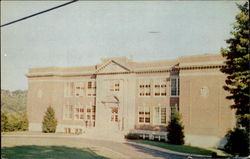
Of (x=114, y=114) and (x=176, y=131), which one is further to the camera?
(x=114, y=114)

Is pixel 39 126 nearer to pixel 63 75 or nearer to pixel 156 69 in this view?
pixel 63 75

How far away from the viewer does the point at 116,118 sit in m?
27.8

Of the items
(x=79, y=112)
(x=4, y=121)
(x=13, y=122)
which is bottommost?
(x=13, y=122)

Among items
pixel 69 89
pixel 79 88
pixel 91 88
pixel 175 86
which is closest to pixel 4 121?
pixel 69 89

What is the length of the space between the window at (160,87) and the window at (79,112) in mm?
8223

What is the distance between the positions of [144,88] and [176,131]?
5.55m

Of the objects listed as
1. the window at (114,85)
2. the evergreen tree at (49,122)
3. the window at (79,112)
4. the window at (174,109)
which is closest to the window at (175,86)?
the window at (174,109)

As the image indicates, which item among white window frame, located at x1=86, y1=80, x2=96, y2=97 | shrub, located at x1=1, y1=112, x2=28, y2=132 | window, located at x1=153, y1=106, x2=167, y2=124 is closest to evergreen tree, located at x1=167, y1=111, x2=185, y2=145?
window, located at x1=153, y1=106, x2=167, y2=124

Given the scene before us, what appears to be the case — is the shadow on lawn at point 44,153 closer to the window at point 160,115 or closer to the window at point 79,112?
the window at point 160,115

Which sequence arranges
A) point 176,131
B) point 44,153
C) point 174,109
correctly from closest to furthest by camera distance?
point 44,153
point 176,131
point 174,109

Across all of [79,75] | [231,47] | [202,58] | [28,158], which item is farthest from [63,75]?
[231,47]

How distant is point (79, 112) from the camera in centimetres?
2998

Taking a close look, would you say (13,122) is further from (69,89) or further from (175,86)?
(175,86)

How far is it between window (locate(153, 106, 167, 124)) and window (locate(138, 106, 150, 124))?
0.75 metres
